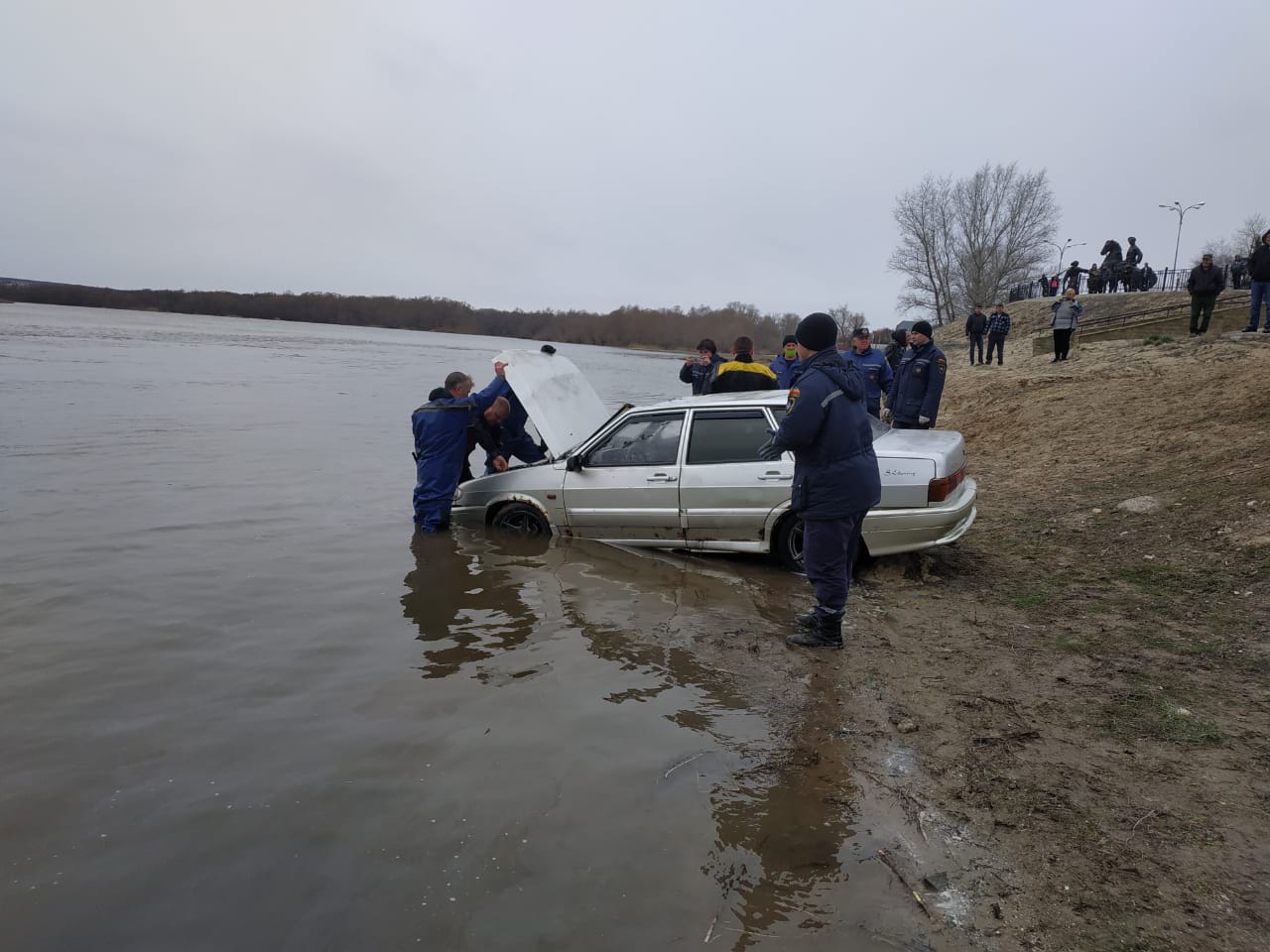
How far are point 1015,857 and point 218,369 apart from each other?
30257 mm

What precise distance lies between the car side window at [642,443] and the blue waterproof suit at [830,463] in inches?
82.0

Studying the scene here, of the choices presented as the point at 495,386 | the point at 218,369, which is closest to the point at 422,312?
the point at 218,369

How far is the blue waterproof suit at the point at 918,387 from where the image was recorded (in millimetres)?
8250

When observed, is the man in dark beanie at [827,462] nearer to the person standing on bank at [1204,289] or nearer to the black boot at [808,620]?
the black boot at [808,620]

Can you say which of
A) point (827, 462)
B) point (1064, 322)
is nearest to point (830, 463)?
point (827, 462)

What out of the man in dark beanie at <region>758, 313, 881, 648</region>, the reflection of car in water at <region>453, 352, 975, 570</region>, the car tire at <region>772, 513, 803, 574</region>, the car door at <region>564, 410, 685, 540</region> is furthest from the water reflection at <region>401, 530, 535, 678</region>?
the car tire at <region>772, 513, 803, 574</region>

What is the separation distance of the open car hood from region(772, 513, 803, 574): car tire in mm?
2288

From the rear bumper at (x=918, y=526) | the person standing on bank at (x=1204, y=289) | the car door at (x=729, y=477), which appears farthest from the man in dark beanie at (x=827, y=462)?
the person standing on bank at (x=1204, y=289)

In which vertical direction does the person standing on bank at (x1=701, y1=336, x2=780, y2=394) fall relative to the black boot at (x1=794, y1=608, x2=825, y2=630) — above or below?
above

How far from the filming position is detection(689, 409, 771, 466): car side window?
638 centimetres

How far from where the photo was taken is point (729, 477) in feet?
20.9

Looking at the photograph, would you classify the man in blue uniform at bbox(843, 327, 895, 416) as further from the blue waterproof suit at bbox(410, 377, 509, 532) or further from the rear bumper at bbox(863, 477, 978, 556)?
the blue waterproof suit at bbox(410, 377, 509, 532)

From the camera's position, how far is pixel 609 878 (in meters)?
2.72

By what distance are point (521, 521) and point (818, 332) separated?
3827 mm
